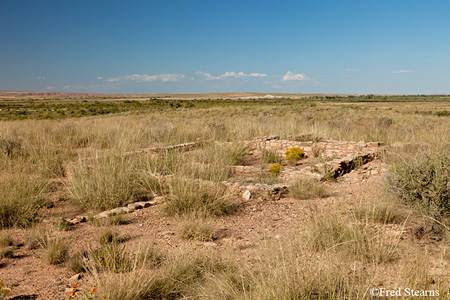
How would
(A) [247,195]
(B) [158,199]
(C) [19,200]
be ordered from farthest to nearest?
(A) [247,195] → (B) [158,199] → (C) [19,200]

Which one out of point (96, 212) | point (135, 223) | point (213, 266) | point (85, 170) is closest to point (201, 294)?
point (213, 266)

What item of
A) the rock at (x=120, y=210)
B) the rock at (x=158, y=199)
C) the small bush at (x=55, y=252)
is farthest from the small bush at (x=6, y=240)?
the rock at (x=158, y=199)

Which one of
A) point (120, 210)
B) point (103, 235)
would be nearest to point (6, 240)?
point (103, 235)

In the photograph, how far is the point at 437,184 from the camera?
424 centimetres

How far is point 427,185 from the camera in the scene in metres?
4.42

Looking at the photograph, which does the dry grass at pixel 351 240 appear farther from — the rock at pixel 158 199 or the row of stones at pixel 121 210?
the row of stones at pixel 121 210

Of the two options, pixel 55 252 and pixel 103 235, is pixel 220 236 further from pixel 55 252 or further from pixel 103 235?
pixel 55 252

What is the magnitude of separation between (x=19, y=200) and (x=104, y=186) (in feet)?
4.15

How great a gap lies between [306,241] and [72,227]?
3.31 metres

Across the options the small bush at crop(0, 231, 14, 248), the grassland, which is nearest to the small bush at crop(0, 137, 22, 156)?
the grassland

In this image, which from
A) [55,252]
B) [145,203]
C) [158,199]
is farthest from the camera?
[158,199]

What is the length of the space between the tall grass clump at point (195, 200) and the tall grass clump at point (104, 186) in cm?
98

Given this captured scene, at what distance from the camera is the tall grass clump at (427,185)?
13.8ft

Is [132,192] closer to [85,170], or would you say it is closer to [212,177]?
[85,170]
